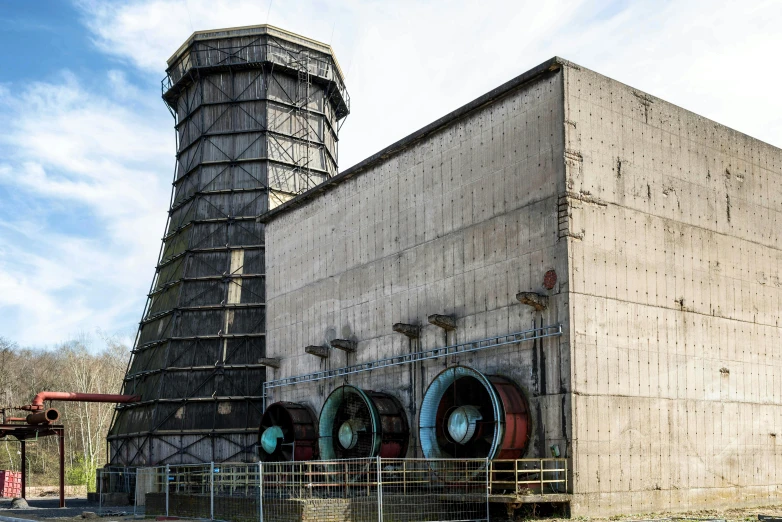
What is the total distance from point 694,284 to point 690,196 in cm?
282

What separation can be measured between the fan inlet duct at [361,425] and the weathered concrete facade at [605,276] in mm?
612

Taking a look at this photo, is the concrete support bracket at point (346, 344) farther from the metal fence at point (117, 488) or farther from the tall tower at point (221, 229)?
the metal fence at point (117, 488)

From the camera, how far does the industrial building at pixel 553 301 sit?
23000 millimetres

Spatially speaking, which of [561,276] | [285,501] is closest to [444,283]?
[561,276]

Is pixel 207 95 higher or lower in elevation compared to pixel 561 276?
higher

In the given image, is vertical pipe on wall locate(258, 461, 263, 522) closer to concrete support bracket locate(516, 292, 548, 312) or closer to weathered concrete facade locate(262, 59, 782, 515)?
weathered concrete facade locate(262, 59, 782, 515)

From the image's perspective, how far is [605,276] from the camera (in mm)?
23438

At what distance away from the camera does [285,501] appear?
20109 mm

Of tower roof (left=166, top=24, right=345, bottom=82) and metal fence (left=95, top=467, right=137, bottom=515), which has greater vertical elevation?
tower roof (left=166, top=24, right=345, bottom=82)

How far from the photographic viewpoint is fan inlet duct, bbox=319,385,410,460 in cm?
2791

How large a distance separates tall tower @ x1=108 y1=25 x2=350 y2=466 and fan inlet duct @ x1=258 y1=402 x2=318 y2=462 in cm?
760

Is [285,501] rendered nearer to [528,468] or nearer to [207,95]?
[528,468]

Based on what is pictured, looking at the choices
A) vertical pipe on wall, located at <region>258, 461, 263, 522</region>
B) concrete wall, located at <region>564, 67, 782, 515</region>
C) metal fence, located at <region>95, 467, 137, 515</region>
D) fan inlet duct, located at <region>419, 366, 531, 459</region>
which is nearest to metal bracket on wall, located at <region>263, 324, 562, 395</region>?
fan inlet duct, located at <region>419, 366, 531, 459</region>

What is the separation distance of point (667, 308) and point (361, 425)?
11616mm
